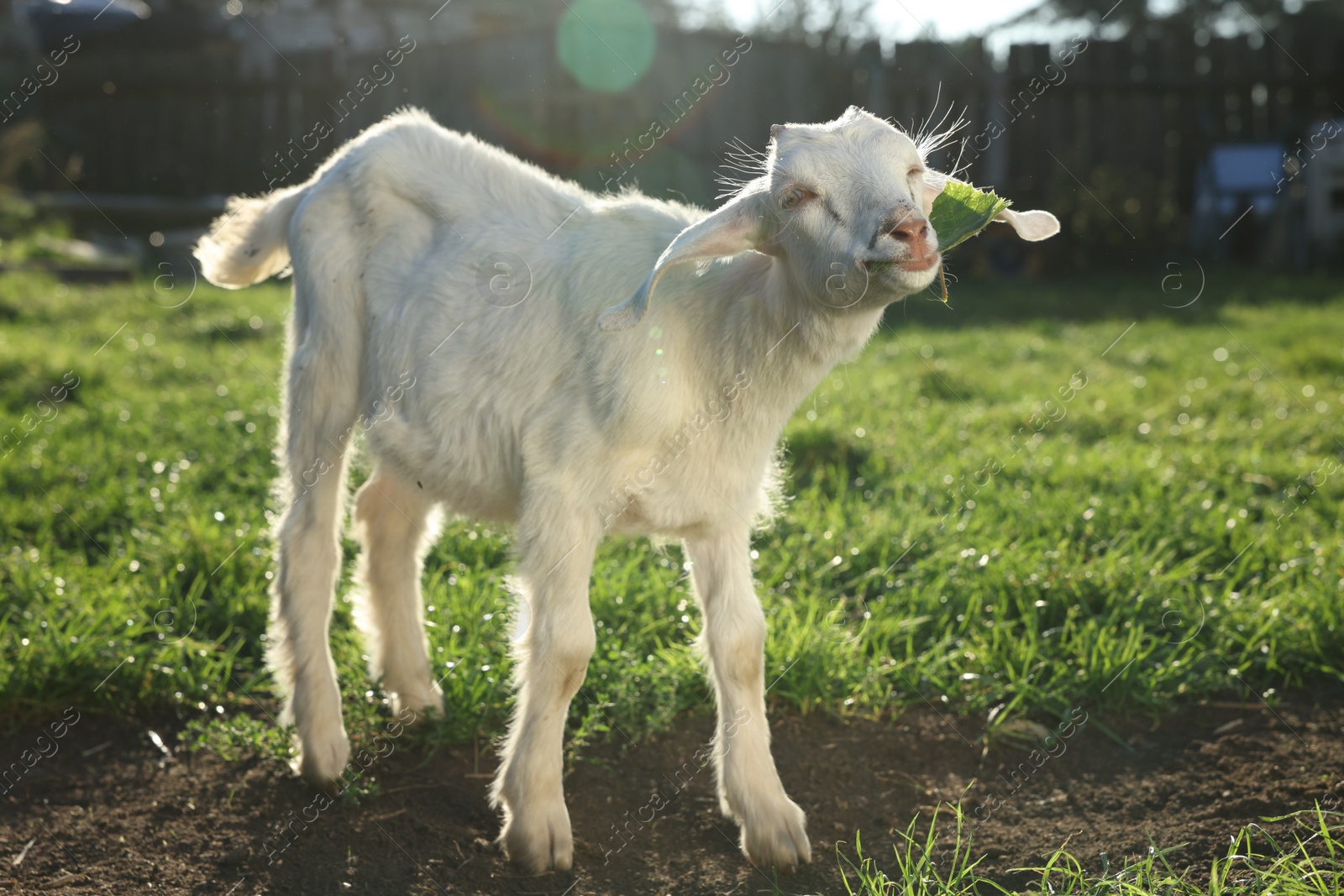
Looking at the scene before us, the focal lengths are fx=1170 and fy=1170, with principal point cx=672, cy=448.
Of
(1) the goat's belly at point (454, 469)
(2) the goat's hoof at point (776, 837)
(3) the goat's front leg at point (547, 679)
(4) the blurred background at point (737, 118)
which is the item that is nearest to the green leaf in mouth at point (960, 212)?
(3) the goat's front leg at point (547, 679)

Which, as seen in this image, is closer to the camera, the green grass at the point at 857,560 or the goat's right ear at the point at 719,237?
the goat's right ear at the point at 719,237

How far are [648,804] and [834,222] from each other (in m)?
1.56

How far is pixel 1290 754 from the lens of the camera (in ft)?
10.1

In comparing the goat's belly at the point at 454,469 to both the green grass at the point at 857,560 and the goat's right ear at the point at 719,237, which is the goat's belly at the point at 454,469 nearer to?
the green grass at the point at 857,560

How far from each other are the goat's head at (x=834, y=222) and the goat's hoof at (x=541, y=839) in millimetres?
1181

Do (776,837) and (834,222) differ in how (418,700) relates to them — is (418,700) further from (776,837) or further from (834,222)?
(834,222)

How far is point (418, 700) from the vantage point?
337 centimetres

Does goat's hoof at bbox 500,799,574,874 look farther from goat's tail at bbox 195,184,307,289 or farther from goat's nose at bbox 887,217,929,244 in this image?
goat's tail at bbox 195,184,307,289

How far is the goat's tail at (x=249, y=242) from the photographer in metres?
3.56

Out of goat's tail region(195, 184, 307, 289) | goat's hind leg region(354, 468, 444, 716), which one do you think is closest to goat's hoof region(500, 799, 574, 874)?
goat's hind leg region(354, 468, 444, 716)

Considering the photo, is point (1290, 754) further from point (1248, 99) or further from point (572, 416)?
point (1248, 99)

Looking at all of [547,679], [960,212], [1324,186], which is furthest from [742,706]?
[1324,186]

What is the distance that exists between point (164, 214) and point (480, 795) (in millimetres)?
9629

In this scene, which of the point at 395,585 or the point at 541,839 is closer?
the point at 541,839
